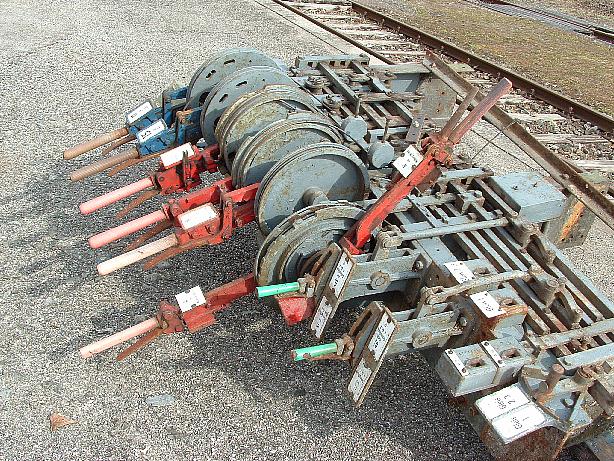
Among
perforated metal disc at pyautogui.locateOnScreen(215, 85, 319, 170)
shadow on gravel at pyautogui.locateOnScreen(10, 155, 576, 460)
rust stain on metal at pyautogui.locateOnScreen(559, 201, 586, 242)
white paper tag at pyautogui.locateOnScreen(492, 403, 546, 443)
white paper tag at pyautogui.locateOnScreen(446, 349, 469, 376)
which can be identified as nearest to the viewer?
white paper tag at pyautogui.locateOnScreen(492, 403, 546, 443)

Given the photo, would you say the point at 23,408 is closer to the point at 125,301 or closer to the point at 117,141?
the point at 125,301

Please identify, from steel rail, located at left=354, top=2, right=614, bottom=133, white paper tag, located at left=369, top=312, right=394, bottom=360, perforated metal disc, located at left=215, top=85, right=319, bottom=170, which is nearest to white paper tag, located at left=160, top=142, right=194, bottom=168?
perforated metal disc, located at left=215, top=85, right=319, bottom=170

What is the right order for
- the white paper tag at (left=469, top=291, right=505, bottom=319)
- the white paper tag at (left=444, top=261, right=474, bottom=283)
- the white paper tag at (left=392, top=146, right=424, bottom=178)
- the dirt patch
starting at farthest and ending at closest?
the dirt patch → the white paper tag at (left=392, top=146, right=424, bottom=178) → the white paper tag at (left=444, top=261, right=474, bottom=283) → the white paper tag at (left=469, top=291, right=505, bottom=319)

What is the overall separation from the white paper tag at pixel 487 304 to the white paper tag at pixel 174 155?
8.70ft

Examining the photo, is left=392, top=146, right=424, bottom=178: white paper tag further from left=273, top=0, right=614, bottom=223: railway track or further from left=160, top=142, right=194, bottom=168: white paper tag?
left=273, top=0, right=614, bottom=223: railway track

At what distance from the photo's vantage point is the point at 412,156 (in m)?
3.70

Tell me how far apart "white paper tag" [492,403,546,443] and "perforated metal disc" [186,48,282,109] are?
3893 mm

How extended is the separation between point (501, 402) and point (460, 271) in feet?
2.79

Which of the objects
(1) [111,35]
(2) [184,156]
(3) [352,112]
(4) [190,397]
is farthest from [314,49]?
(4) [190,397]

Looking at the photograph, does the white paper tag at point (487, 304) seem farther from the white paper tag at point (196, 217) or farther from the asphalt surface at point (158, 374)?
the white paper tag at point (196, 217)

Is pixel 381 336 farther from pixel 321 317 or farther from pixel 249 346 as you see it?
pixel 249 346

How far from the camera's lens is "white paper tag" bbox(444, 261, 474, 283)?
3492 millimetres

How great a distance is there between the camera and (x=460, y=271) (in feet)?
11.6

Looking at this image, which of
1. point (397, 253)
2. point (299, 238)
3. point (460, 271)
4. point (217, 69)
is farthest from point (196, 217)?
point (217, 69)
